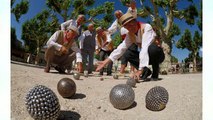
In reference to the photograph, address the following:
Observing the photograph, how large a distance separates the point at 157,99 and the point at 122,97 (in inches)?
5.5

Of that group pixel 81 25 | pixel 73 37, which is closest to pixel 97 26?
pixel 81 25

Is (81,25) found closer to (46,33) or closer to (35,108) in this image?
(46,33)

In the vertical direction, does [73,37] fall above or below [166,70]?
above

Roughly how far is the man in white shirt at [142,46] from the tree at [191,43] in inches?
4.5

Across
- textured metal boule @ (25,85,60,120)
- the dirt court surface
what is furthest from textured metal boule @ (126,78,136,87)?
textured metal boule @ (25,85,60,120)

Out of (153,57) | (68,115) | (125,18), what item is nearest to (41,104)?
(68,115)

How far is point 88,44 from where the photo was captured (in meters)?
1.98

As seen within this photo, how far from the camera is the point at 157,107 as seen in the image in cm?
143

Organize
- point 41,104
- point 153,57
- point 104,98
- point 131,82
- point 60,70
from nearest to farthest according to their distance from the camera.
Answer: point 41,104 → point 104,98 → point 131,82 → point 153,57 → point 60,70

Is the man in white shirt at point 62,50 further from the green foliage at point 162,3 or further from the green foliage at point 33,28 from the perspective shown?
the green foliage at point 162,3

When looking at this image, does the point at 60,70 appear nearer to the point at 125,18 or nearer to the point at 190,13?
the point at 125,18

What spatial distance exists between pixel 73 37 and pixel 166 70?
1.71 ft

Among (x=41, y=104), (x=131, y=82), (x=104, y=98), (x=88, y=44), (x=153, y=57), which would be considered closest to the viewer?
(x=41, y=104)

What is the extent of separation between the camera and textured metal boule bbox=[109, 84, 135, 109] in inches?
55.8
